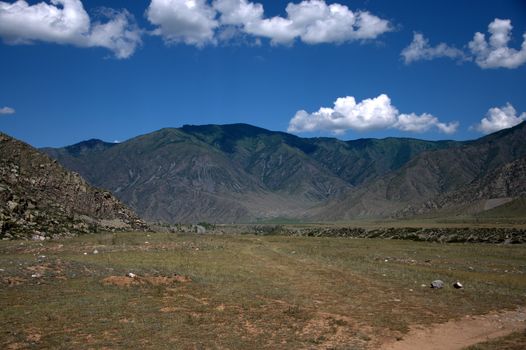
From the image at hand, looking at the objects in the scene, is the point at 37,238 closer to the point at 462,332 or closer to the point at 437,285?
the point at 437,285

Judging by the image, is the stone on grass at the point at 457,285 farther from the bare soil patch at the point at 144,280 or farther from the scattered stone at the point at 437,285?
the bare soil patch at the point at 144,280

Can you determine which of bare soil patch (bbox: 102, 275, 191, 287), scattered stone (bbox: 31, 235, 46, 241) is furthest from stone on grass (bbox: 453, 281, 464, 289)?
scattered stone (bbox: 31, 235, 46, 241)

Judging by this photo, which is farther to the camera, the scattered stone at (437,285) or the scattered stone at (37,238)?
the scattered stone at (37,238)

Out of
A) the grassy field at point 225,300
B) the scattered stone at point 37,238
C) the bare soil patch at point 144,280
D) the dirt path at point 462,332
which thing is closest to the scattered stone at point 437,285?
the grassy field at point 225,300

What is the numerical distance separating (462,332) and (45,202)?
62.5 meters

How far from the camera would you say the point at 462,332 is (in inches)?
802

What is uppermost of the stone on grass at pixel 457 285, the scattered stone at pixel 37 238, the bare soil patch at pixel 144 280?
the scattered stone at pixel 37 238

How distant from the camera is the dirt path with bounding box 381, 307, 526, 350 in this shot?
18.6 m

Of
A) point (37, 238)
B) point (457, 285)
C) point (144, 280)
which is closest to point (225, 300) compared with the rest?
point (144, 280)

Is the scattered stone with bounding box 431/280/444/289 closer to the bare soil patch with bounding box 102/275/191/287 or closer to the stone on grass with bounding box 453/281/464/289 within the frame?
the stone on grass with bounding box 453/281/464/289

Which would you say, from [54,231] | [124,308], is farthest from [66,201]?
[124,308]

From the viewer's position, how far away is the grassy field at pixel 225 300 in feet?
61.1

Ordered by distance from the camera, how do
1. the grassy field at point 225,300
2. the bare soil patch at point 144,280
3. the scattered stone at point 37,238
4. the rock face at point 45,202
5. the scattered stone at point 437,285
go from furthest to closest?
1. the rock face at point 45,202
2. the scattered stone at point 37,238
3. the scattered stone at point 437,285
4. the bare soil patch at point 144,280
5. the grassy field at point 225,300

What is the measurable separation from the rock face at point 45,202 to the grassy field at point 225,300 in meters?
17.2
